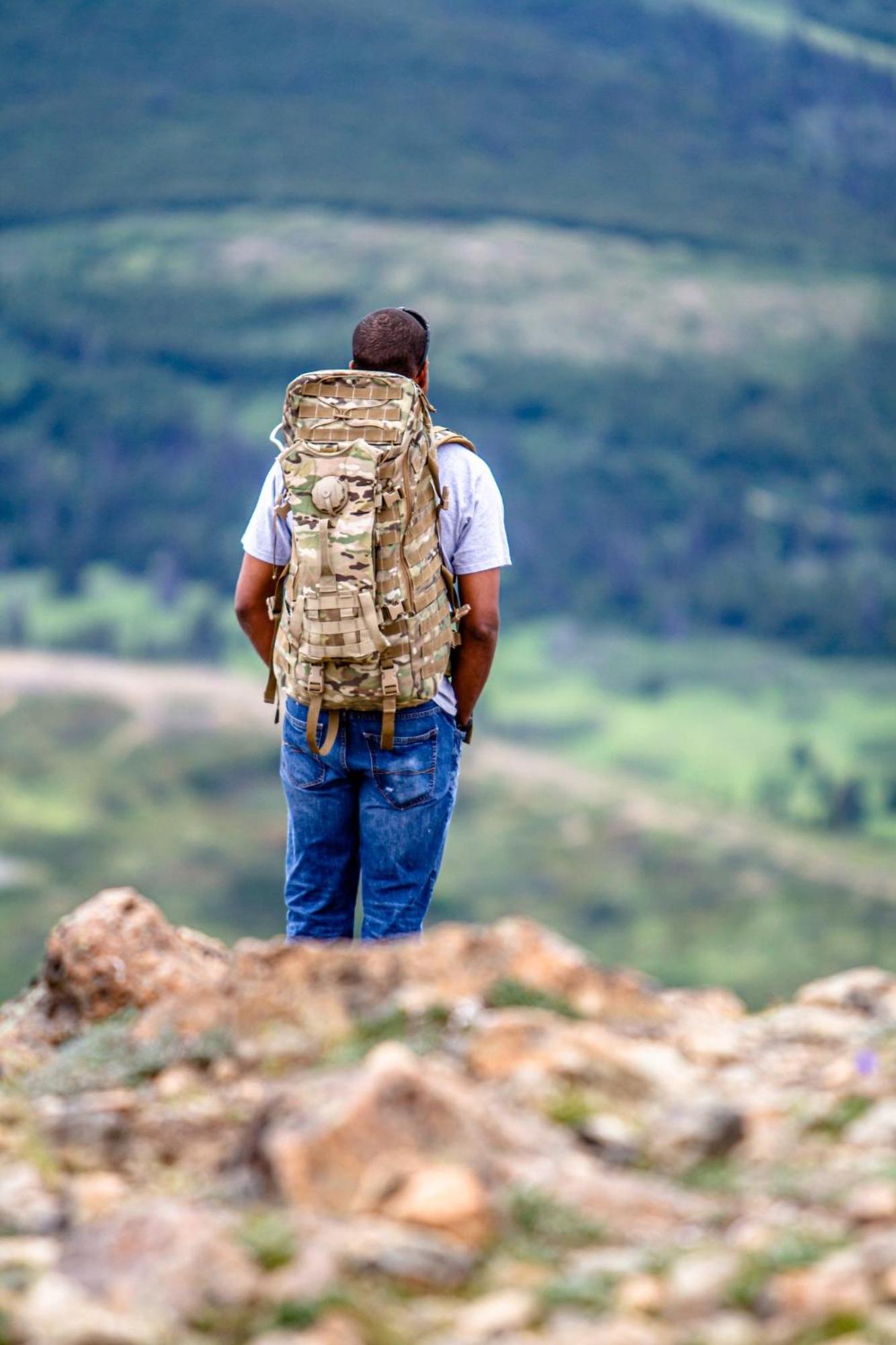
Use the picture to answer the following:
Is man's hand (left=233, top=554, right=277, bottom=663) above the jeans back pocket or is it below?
above

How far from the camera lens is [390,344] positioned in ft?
21.5

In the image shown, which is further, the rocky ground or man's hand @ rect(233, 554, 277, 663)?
man's hand @ rect(233, 554, 277, 663)

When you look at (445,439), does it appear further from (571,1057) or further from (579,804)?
(579,804)

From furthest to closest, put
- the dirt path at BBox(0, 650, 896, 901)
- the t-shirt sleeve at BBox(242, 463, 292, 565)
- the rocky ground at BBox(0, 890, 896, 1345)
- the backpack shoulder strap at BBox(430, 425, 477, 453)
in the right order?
the dirt path at BBox(0, 650, 896, 901) → the t-shirt sleeve at BBox(242, 463, 292, 565) → the backpack shoulder strap at BBox(430, 425, 477, 453) → the rocky ground at BBox(0, 890, 896, 1345)

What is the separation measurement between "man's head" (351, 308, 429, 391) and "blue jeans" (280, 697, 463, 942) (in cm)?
148

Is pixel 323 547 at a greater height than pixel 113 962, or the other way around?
pixel 323 547

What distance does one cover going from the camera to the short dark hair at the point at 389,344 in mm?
6547

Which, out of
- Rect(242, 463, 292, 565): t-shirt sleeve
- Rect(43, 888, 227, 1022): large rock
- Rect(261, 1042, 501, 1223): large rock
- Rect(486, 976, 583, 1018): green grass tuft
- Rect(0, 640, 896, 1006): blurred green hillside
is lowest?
Rect(261, 1042, 501, 1223): large rock

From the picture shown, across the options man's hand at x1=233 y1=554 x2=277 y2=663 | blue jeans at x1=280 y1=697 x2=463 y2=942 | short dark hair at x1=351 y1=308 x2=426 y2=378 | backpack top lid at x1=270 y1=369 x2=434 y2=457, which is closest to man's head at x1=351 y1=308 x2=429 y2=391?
short dark hair at x1=351 y1=308 x2=426 y2=378

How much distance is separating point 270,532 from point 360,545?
2.46 ft

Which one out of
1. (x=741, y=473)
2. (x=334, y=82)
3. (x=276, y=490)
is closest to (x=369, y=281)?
(x=334, y=82)

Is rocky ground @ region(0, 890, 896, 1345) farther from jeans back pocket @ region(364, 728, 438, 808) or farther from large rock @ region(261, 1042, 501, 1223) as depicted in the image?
jeans back pocket @ region(364, 728, 438, 808)

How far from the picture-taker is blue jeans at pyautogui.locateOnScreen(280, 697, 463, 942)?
677cm

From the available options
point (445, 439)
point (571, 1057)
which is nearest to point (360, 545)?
point (445, 439)
